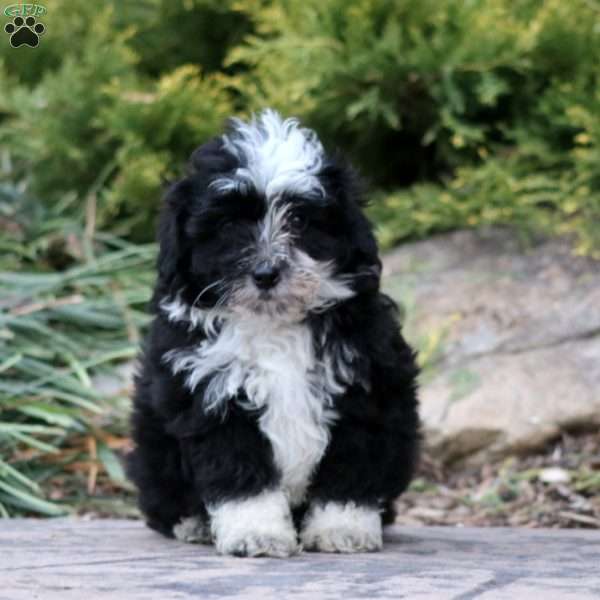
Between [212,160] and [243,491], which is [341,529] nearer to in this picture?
[243,491]

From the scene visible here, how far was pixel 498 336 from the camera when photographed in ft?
25.7

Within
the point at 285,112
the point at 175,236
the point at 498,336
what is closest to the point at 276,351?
the point at 175,236

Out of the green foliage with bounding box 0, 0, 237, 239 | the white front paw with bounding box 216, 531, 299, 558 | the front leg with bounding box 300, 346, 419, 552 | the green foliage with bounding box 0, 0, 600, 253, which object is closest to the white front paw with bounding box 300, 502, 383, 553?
the front leg with bounding box 300, 346, 419, 552

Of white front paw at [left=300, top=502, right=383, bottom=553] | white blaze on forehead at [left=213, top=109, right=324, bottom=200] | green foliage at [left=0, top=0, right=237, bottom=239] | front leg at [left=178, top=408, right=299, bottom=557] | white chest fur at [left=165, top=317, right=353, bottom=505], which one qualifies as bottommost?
white front paw at [left=300, top=502, right=383, bottom=553]

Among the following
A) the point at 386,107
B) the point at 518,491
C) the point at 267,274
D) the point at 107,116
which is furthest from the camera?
the point at 107,116

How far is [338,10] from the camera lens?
8.66 metres

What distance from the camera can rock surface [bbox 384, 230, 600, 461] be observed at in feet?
24.0

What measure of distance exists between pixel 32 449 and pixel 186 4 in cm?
443

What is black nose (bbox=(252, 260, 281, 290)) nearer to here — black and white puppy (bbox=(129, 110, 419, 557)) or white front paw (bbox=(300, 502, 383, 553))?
black and white puppy (bbox=(129, 110, 419, 557))

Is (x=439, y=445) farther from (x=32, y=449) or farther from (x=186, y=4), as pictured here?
(x=186, y=4)

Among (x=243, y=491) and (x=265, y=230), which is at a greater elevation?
(x=265, y=230)

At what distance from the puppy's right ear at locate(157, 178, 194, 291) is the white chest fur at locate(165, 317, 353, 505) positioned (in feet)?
0.99

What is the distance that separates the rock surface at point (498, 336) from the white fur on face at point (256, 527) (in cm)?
310

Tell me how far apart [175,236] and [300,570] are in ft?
4.69
